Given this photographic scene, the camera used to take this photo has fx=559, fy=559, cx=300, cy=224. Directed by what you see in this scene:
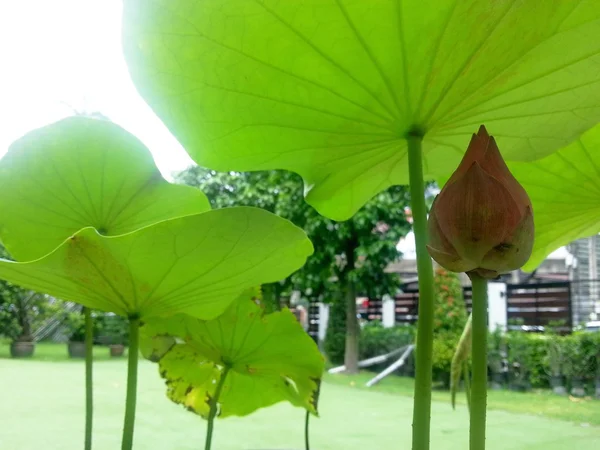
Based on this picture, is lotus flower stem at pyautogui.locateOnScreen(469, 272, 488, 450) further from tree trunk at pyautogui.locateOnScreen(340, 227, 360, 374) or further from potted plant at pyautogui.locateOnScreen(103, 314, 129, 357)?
potted plant at pyautogui.locateOnScreen(103, 314, 129, 357)

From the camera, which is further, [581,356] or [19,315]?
[581,356]

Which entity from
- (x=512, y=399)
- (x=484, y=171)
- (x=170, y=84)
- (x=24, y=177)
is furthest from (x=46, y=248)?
(x=512, y=399)

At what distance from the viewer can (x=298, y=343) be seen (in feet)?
1.32

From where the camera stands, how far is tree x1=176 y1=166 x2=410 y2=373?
111 centimetres

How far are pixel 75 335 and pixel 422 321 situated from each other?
75.7 inches

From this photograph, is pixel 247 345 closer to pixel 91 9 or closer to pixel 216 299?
pixel 216 299

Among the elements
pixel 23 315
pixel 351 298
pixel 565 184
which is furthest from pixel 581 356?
pixel 565 184

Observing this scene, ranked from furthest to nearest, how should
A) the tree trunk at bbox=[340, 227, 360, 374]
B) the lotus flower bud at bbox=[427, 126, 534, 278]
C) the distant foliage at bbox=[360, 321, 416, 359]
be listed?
the distant foliage at bbox=[360, 321, 416, 359], the tree trunk at bbox=[340, 227, 360, 374], the lotus flower bud at bbox=[427, 126, 534, 278]

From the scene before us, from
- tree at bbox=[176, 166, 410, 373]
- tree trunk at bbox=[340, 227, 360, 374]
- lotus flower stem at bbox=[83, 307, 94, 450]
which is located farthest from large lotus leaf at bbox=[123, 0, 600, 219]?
tree trunk at bbox=[340, 227, 360, 374]

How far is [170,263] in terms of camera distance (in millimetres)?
254

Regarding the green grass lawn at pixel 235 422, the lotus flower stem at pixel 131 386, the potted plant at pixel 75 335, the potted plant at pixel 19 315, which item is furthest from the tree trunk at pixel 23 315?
the lotus flower stem at pixel 131 386

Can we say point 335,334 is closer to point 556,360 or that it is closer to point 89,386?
point 556,360

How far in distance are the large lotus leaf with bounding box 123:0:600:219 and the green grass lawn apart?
2.37ft

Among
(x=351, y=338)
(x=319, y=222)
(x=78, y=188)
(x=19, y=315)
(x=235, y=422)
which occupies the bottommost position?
(x=235, y=422)
